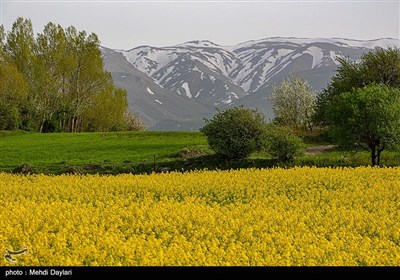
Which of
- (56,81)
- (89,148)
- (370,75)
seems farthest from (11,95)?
(370,75)

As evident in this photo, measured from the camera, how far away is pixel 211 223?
47.0 ft

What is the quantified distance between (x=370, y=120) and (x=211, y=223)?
81.0ft

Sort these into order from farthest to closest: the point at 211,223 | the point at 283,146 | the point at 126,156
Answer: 1. the point at 126,156
2. the point at 283,146
3. the point at 211,223

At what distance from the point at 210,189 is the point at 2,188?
29.3 feet

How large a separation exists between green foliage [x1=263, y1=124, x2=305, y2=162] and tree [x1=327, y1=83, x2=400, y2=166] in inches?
145

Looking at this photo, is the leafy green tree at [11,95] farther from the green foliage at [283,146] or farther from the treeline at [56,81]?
the green foliage at [283,146]

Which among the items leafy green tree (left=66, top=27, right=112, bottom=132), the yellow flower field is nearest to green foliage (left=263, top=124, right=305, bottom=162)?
the yellow flower field

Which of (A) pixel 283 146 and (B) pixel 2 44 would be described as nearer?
(A) pixel 283 146

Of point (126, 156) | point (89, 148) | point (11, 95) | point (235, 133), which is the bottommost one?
point (89, 148)

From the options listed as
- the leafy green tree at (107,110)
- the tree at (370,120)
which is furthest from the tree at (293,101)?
the tree at (370,120)

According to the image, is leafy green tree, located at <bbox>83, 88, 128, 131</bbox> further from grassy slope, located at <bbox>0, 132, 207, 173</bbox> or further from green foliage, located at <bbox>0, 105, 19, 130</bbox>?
grassy slope, located at <bbox>0, 132, 207, 173</bbox>

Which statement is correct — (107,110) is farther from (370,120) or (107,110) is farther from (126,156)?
(370,120)

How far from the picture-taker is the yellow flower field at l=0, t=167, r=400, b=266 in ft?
35.4

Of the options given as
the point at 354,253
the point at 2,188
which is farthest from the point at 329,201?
the point at 2,188
